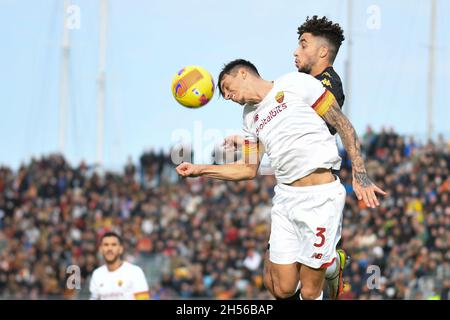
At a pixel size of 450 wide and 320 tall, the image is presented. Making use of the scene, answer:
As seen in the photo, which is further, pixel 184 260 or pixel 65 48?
pixel 65 48

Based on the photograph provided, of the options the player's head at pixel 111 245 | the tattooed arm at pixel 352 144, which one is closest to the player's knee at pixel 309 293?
the tattooed arm at pixel 352 144

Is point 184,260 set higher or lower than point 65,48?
lower

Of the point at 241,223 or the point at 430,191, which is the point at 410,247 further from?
the point at 241,223

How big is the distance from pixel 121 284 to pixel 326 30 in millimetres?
4337

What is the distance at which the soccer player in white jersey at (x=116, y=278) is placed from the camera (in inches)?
413

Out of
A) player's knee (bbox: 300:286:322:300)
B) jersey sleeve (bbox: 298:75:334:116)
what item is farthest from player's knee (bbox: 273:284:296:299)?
jersey sleeve (bbox: 298:75:334:116)

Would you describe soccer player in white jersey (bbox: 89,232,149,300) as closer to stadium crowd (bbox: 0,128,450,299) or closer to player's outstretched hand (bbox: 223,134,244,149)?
player's outstretched hand (bbox: 223,134,244,149)

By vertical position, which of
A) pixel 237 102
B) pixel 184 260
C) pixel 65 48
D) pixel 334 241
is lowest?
pixel 184 260

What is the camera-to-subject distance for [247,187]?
20812mm

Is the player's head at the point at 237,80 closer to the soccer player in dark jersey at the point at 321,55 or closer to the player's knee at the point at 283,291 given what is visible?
the soccer player in dark jersey at the point at 321,55

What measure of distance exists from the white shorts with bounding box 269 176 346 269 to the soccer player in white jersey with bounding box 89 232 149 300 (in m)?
3.13

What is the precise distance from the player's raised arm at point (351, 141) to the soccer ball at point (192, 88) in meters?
1.16
